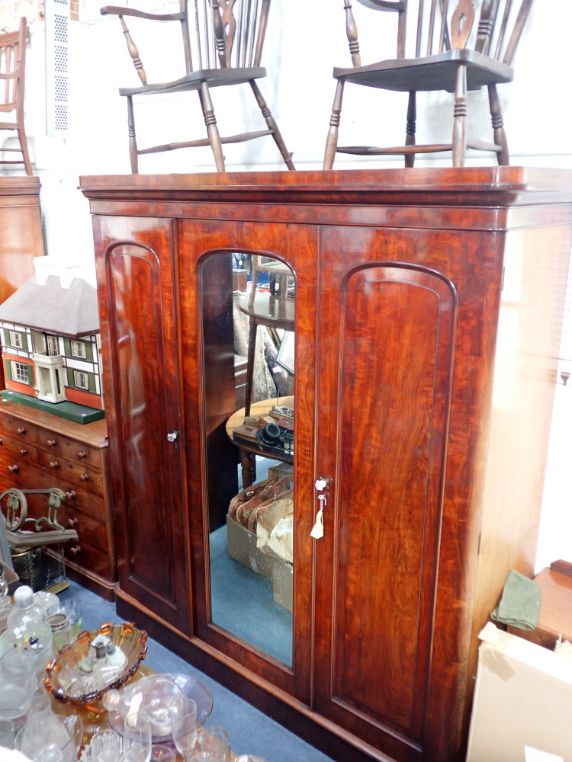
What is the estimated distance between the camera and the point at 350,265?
150 cm

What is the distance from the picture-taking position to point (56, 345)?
2.75m

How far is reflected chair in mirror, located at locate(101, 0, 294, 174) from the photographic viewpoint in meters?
1.87

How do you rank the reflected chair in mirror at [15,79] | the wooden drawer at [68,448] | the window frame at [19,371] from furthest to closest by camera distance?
1. the reflected chair in mirror at [15,79]
2. the window frame at [19,371]
3. the wooden drawer at [68,448]

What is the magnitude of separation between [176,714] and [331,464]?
68 cm

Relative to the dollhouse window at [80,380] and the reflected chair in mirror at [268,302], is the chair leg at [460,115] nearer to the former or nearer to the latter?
the reflected chair in mirror at [268,302]

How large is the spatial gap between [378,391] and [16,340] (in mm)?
1980

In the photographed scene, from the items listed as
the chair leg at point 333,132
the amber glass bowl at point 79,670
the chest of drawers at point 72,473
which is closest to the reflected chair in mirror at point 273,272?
the chair leg at point 333,132

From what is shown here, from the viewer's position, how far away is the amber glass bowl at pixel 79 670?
1429 mm

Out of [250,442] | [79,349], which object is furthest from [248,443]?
[79,349]

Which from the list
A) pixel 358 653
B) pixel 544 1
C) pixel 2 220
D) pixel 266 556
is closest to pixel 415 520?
pixel 358 653

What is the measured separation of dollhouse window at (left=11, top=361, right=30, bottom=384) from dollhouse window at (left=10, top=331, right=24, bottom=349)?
8cm

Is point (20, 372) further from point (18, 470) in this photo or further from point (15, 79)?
point (15, 79)

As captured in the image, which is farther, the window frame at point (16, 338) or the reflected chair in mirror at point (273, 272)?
the window frame at point (16, 338)

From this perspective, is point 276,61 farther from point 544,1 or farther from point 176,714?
point 176,714
